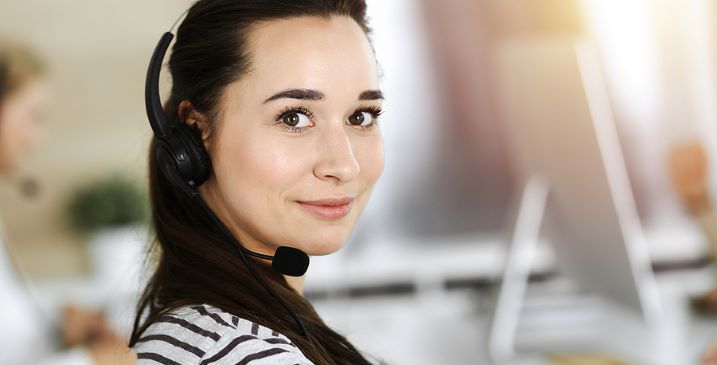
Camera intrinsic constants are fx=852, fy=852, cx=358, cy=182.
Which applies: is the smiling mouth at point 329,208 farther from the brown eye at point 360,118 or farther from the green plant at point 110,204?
the green plant at point 110,204

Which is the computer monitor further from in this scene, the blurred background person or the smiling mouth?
the blurred background person

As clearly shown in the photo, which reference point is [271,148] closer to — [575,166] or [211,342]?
[211,342]

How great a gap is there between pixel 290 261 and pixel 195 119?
0.18 metres

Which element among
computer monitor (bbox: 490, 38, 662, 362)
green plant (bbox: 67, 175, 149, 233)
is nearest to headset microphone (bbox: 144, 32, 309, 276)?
computer monitor (bbox: 490, 38, 662, 362)

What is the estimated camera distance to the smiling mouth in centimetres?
80

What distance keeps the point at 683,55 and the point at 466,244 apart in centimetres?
139

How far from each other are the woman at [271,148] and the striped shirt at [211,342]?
2 cm

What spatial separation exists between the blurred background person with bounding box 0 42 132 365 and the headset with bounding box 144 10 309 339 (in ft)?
4.25

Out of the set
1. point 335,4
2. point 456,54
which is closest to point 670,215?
point 456,54

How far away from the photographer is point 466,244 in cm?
433

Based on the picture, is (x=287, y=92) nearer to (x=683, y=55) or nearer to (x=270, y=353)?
(x=270, y=353)

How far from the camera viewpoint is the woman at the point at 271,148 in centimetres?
77

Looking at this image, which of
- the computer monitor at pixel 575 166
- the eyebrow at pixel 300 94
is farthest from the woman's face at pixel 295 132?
the computer monitor at pixel 575 166

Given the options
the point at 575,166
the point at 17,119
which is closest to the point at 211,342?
the point at 575,166
